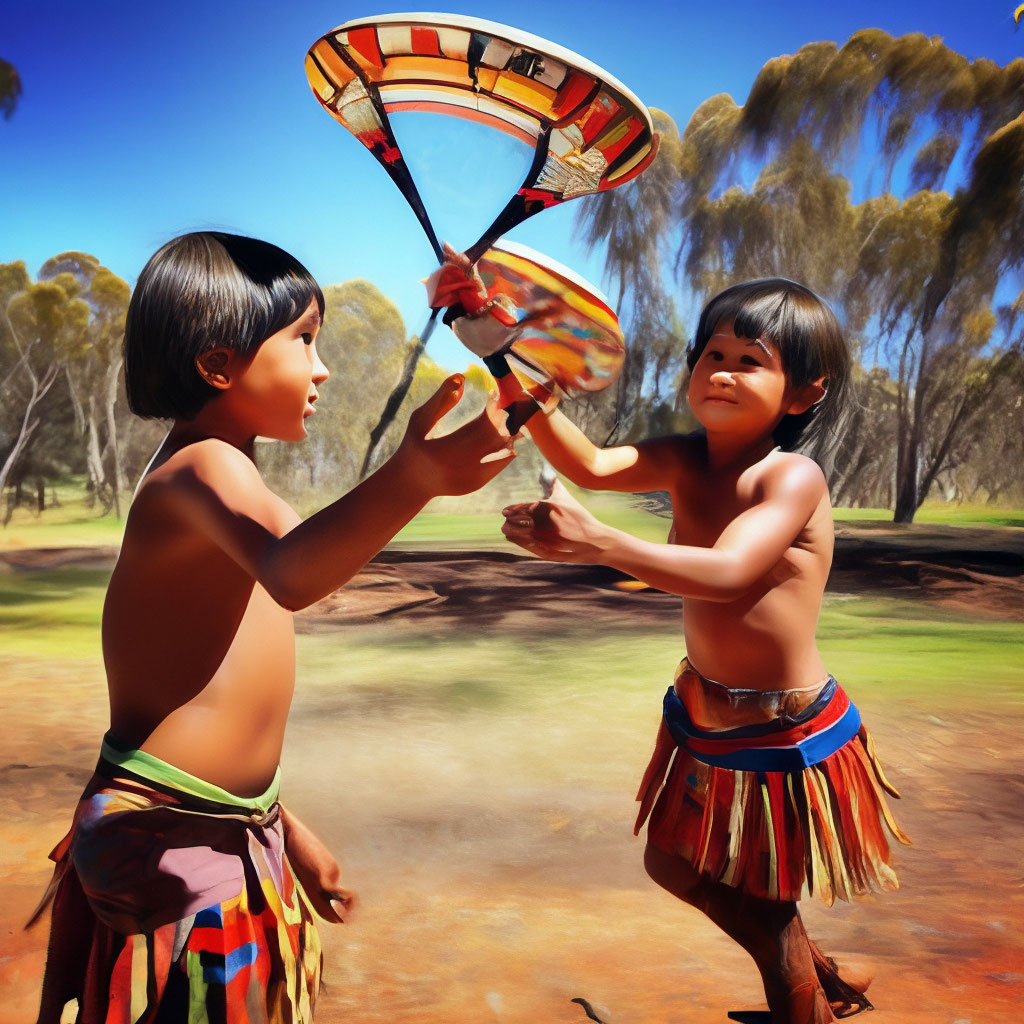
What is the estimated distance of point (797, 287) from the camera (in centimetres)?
140

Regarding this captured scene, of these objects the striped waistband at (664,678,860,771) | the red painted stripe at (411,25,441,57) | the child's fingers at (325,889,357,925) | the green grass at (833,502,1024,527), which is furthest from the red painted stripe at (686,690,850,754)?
the green grass at (833,502,1024,527)

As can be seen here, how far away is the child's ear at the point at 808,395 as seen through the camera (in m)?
1.40

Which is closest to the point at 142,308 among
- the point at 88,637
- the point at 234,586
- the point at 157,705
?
the point at 234,586

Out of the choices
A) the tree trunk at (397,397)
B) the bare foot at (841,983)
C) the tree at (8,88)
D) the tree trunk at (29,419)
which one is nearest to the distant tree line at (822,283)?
the tree trunk at (29,419)

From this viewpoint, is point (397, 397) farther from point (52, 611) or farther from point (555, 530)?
point (52, 611)

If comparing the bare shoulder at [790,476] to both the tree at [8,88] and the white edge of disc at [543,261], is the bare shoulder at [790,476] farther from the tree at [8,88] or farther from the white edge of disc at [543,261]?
the tree at [8,88]

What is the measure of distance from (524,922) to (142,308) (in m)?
1.56

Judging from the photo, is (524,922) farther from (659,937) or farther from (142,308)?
(142,308)

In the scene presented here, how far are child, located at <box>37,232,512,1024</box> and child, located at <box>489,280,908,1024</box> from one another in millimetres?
438

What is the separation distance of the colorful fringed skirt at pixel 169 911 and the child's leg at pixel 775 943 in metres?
0.60

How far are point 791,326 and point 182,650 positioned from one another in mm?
874

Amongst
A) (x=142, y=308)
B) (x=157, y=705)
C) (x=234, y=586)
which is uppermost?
(x=142, y=308)

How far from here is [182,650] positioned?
1.04 meters

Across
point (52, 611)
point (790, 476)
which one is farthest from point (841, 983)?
point (52, 611)
